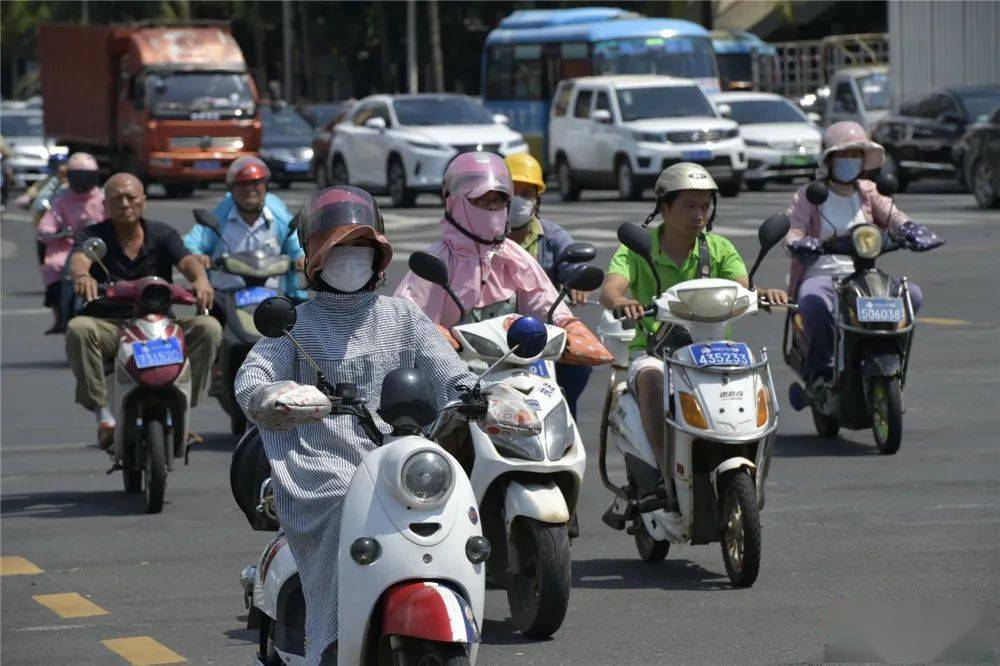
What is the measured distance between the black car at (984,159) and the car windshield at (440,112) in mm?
9515

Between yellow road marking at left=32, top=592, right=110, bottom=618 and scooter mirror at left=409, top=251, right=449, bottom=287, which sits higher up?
scooter mirror at left=409, top=251, right=449, bottom=287

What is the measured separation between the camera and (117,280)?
11344mm

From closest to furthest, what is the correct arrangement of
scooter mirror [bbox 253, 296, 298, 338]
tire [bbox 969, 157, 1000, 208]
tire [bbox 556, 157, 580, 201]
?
scooter mirror [bbox 253, 296, 298, 338]
tire [bbox 969, 157, 1000, 208]
tire [bbox 556, 157, 580, 201]

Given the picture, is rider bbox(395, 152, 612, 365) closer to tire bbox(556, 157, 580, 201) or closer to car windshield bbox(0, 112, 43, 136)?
tire bbox(556, 157, 580, 201)

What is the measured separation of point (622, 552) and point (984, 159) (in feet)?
64.5

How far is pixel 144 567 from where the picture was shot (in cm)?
908

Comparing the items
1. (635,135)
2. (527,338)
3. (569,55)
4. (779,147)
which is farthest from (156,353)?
(569,55)

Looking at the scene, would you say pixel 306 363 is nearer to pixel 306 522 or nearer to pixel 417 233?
pixel 306 522

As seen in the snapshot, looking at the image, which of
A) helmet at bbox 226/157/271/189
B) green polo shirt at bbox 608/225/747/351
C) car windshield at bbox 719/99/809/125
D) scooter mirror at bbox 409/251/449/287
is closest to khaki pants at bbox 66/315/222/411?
helmet at bbox 226/157/271/189

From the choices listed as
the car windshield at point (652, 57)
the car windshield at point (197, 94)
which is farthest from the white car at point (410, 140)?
the car windshield at point (652, 57)

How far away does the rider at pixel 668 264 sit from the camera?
841 centimetres

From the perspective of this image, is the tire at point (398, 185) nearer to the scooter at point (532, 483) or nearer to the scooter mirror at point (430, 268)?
the scooter at point (532, 483)

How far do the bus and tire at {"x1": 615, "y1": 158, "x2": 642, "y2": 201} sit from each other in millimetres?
5642

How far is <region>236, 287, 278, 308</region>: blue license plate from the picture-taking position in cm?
1237
